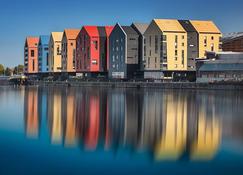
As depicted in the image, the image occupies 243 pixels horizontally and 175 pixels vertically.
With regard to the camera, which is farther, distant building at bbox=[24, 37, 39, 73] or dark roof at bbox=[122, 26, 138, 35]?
distant building at bbox=[24, 37, 39, 73]

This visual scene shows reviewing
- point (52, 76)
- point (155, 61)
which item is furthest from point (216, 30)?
point (52, 76)

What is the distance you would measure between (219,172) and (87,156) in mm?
4245

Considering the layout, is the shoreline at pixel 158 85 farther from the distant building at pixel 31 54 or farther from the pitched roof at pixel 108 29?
the distant building at pixel 31 54

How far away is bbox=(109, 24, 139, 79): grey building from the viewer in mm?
86250

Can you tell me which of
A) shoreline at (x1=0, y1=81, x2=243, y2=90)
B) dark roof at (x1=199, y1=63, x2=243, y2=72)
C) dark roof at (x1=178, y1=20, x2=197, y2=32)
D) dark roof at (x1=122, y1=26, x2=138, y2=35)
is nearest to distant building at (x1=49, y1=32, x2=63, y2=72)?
shoreline at (x1=0, y1=81, x2=243, y2=90)

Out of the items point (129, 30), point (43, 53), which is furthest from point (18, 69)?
point (129, 30)

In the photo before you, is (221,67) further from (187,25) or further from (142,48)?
(142,48)

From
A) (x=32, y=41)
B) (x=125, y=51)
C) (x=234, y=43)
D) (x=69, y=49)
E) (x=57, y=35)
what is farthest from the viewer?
(x=32, y=41)

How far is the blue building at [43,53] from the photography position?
112750 millimetres

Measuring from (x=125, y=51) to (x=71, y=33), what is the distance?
68.9ft

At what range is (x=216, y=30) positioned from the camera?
85438 mm

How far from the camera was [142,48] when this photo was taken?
84.7 meters

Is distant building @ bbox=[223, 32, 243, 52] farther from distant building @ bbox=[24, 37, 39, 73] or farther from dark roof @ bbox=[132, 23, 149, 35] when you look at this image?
distant building @ bbox=[24, 37, 39, 73]

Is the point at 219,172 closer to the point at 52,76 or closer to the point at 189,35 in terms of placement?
the point at 189,35
